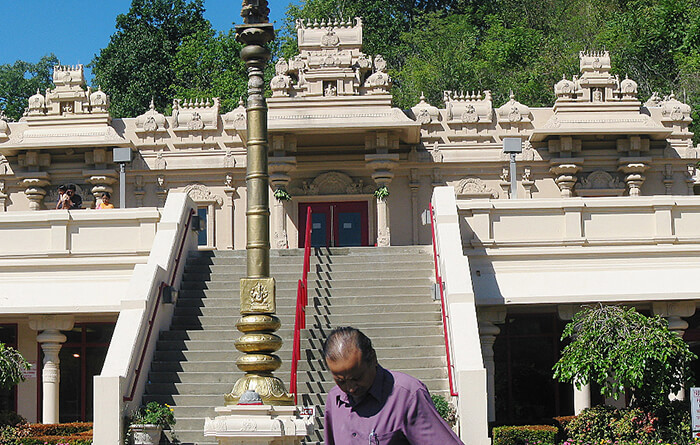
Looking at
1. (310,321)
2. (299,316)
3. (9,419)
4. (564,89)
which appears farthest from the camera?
(564,89)

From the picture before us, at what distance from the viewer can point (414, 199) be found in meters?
26.7

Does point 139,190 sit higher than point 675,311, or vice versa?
point 139,190

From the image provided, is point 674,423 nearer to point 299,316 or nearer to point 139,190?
point 299,316

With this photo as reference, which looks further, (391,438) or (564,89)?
(564,89)

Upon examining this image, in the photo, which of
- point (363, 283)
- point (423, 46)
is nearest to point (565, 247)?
point (363, 283)

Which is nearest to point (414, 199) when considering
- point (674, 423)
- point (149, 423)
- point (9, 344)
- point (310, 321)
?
point (310, 321)

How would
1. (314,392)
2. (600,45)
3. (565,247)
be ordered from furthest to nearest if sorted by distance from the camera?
(600,45) < (565,247) < (314,392)

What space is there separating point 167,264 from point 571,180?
12.7 m

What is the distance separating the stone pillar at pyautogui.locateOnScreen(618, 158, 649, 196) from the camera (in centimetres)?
2639

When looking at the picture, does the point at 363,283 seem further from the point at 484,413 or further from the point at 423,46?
the point at 423,46

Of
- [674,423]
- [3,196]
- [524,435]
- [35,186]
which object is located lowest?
[524,435]

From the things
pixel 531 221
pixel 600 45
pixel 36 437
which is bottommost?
pixel 36 437

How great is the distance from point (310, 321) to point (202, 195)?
11126mm

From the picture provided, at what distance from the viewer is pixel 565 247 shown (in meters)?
18.6
